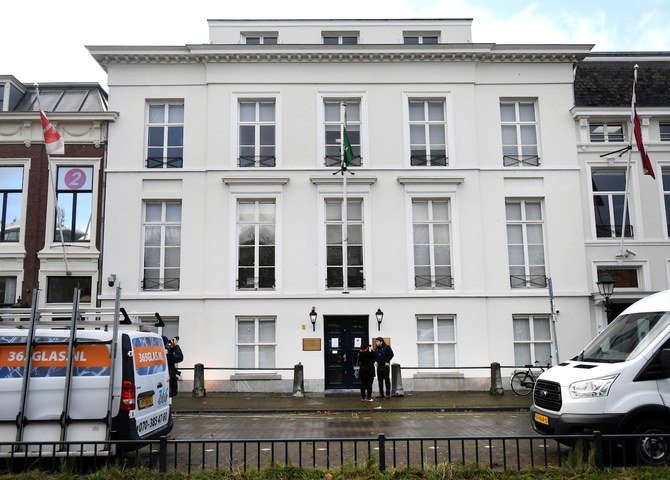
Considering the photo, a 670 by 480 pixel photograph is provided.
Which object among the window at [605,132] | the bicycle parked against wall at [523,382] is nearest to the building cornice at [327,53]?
the window at [605,132]

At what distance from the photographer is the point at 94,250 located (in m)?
22.7

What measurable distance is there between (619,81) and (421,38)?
27.2ft

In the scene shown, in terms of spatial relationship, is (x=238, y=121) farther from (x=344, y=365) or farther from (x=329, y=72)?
(x=344, y=365)

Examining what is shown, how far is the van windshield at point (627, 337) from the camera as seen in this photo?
9.48 metres

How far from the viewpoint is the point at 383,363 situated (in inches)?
782

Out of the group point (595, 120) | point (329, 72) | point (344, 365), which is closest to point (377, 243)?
point (344, 365)

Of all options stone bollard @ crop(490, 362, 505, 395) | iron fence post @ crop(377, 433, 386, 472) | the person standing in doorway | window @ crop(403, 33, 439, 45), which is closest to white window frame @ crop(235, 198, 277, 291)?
the person standing in doorway

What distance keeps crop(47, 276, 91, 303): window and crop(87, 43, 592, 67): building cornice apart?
326 inches

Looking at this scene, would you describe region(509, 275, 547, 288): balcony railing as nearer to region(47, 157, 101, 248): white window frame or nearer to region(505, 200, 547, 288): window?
region(505, 200, 547, 288): window

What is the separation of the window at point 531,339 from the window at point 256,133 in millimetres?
11029

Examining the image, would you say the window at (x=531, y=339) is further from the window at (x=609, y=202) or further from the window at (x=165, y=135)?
the window at (x=165, y=135)

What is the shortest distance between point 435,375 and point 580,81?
1342 cm

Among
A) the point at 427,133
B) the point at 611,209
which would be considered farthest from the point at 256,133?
the point at 611,209

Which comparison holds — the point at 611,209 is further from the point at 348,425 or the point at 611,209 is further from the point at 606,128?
the point at 348,425
